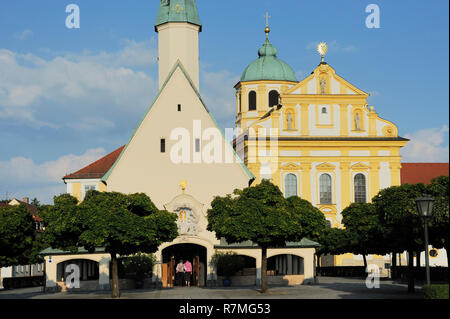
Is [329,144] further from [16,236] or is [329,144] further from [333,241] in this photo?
[16,236]

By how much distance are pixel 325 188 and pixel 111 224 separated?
49.3m

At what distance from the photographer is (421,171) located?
97.8 m

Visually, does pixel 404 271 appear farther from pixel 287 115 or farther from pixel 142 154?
pixel 287 115

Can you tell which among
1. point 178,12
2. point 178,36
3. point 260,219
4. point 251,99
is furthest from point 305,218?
point 251,99

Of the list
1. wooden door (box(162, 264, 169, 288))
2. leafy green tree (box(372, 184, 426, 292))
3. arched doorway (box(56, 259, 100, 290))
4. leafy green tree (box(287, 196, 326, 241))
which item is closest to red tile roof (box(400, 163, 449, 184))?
arched doorway (box(56, 259, 100, 290))

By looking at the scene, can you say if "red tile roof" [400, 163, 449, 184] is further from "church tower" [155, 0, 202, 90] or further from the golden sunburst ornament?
"church tower" [155, 0, 202, 90]

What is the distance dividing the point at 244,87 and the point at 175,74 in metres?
46.9

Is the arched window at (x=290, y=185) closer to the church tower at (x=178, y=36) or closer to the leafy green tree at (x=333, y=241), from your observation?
the leafy green tree at (x=333, y=241)

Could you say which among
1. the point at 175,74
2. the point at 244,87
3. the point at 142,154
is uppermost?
the point at 244,87

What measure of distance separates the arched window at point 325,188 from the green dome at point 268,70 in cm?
2300

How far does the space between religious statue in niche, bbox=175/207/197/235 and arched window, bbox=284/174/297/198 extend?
104ft

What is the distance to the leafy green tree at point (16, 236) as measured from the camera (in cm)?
5450
